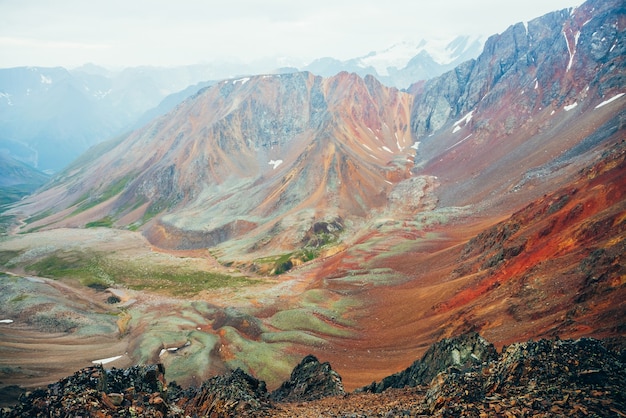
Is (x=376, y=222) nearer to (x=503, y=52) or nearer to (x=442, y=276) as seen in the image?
(x=442, y=276)

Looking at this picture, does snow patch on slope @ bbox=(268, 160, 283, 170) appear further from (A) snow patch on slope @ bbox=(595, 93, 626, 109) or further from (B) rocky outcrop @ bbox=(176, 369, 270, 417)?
(B) rocky outcrop @ bbox=(176, 369, 270, 417)

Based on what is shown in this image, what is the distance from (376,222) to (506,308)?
A: 73212 mm

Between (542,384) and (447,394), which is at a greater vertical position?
(542,384)

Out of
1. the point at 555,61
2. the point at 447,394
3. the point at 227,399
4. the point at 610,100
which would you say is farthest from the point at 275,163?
the point at 447,394

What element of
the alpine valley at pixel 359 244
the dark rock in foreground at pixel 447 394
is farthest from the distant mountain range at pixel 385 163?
the dark rock in foreground at pixel 447 394

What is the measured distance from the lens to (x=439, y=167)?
161 m

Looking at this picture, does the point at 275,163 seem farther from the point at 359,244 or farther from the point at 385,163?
the point at 359,244

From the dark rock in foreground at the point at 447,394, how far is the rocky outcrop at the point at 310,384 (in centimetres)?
265

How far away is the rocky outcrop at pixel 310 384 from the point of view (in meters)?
34.3

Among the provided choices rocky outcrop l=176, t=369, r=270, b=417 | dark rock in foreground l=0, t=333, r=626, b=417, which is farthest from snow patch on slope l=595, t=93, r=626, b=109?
rocky outcrop l=176, t=369, r=270, b=417

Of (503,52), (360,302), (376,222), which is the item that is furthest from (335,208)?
(503,52)

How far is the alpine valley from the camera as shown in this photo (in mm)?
48219

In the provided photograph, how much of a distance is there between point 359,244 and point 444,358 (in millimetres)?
69178

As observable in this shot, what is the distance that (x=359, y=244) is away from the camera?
102312 mm
